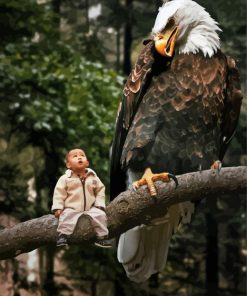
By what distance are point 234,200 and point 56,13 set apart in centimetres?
106

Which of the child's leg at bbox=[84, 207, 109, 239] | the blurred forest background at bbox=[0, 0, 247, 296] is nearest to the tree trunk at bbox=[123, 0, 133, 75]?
the blurred forest background at bbox=[0, 0, 247, 296]

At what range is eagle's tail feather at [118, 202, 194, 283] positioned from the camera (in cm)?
185

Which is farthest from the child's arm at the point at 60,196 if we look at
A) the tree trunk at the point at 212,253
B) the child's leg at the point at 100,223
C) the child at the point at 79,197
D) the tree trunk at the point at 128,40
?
the tree trunk at the point at 212,253

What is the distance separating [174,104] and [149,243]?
1.55 feet

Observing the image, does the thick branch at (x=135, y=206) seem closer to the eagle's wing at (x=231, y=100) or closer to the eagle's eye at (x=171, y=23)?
the eagle's wing at (x=231, y=100)

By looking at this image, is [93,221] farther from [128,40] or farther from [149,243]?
[128,40]

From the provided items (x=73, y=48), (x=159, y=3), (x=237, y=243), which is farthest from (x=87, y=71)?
(x=237, y=243)

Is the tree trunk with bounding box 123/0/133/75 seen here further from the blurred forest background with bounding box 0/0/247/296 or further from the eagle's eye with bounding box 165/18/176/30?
the eagle's eye with bounding box 165/18/176/30

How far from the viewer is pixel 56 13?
7.58 feet

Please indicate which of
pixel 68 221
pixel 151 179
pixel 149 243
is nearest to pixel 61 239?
pixel 68 221

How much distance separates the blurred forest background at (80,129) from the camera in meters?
2.14

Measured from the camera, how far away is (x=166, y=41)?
1739 millimetres

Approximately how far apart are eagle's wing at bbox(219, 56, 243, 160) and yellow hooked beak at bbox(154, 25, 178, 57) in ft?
0.66

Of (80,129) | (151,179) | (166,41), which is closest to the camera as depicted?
(151,179)
